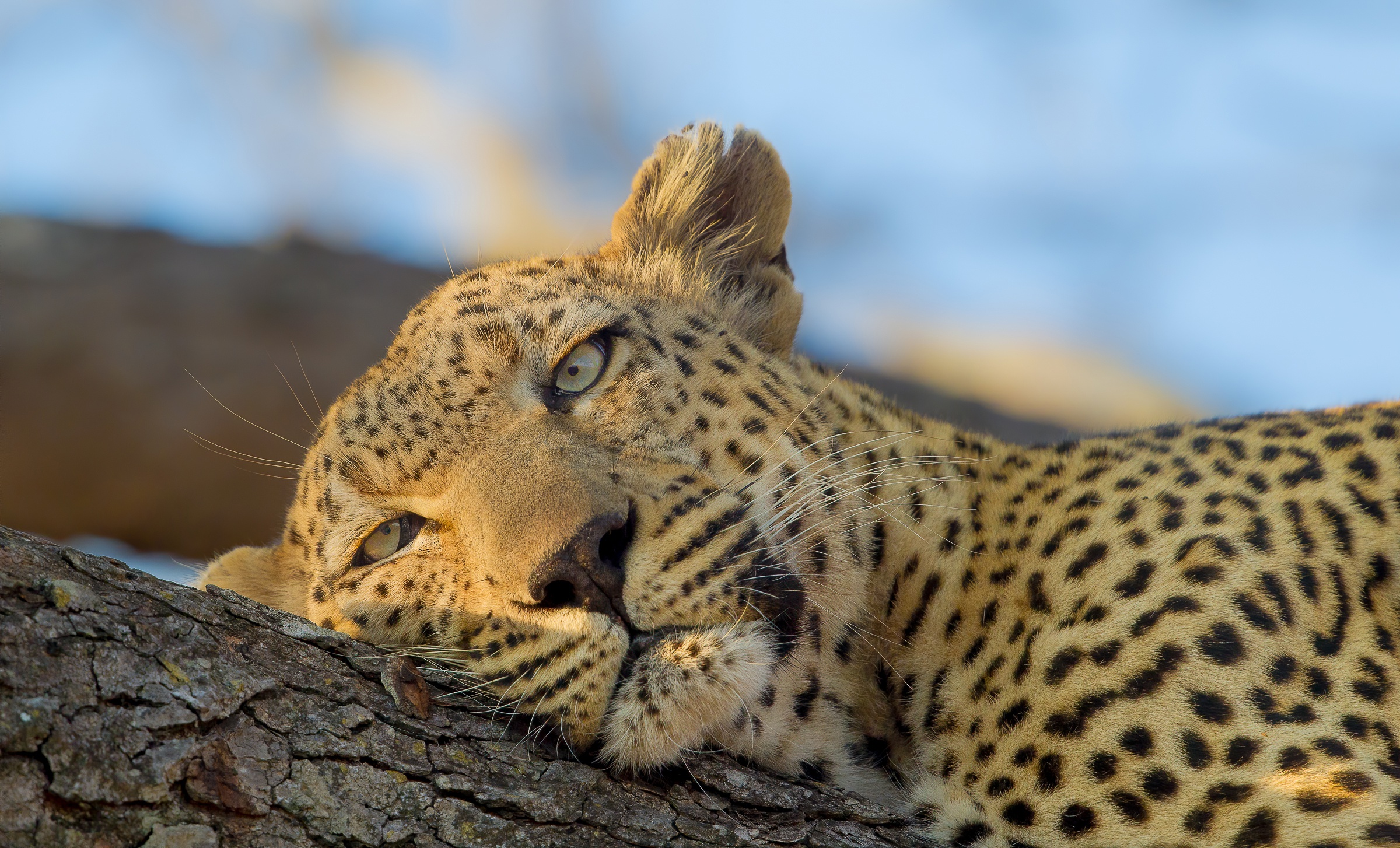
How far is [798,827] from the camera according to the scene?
346cm

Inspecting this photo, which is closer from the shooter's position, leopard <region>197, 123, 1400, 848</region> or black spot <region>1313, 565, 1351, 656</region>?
leopard <region>197, 123, 1400, 848</region>

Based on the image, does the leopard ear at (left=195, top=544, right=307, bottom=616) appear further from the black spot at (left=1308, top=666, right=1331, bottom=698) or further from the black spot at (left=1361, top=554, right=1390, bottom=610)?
the black spot at (left=1361, top=554, right=1390, bottom=610)

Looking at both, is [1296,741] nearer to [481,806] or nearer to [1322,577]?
[1322,577]

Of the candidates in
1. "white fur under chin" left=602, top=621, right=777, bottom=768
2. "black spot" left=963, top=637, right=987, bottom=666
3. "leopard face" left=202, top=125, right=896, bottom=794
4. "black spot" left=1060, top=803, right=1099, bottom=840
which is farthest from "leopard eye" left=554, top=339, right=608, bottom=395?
"black spot" left=1060, top=803, right=1099, bottom=840

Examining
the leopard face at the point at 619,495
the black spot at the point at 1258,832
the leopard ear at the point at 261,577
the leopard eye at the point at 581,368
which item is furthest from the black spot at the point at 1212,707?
the leopard ear at the point at 261,577

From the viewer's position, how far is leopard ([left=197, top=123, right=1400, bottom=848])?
11.3 ft

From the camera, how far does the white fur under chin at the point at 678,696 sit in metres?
3.41

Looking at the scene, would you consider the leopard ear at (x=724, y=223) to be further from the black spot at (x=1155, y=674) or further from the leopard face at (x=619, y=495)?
the black spot at (x=1155, y=674)

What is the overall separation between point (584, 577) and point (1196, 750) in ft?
6.26

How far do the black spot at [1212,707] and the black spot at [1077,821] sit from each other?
0.44m

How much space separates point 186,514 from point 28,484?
1.21 metres

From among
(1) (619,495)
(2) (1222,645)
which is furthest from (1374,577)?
(1) (619,495)

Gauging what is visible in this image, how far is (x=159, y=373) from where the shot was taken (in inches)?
355

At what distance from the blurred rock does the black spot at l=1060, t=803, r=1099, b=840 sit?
5.38m
